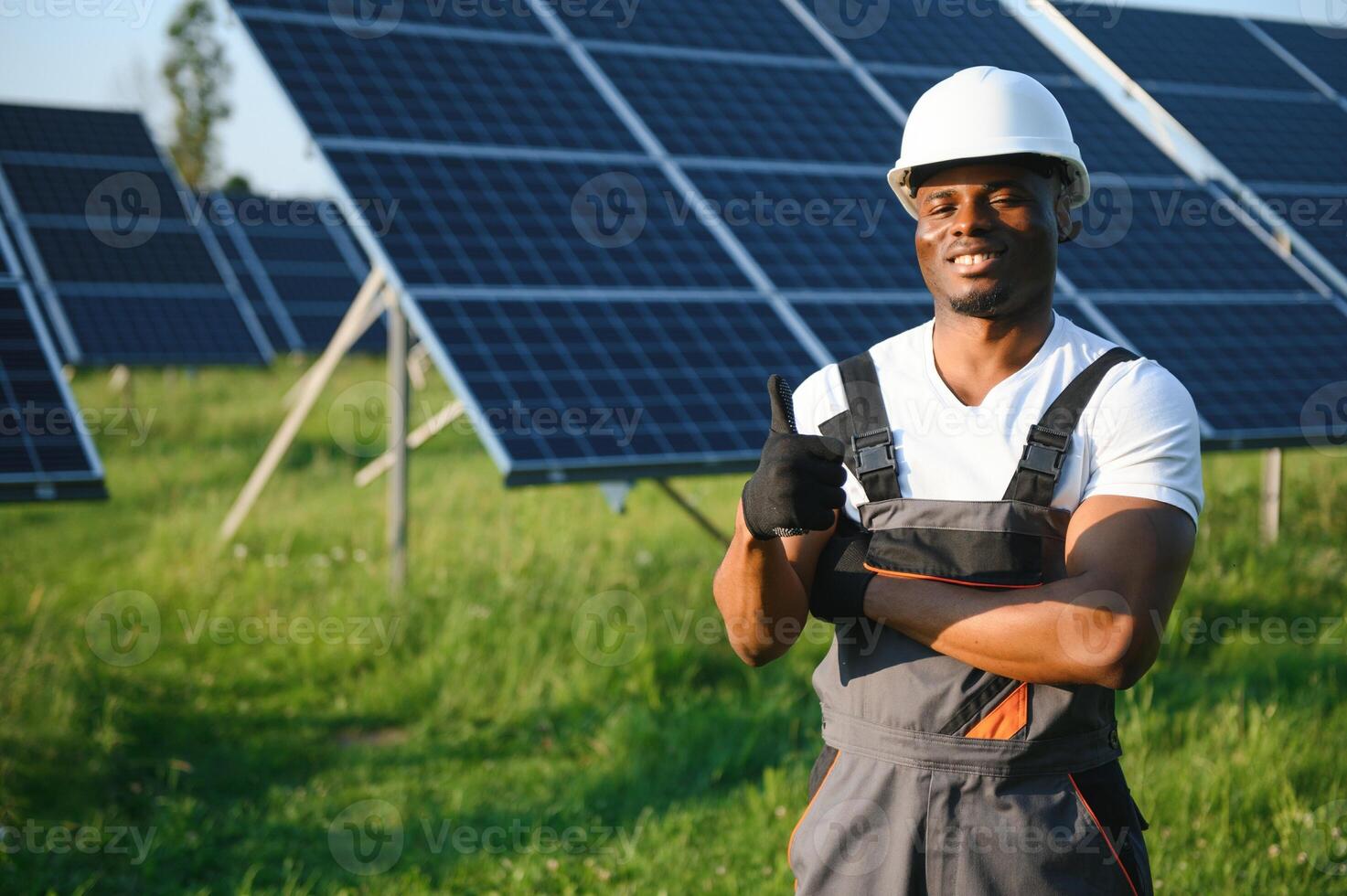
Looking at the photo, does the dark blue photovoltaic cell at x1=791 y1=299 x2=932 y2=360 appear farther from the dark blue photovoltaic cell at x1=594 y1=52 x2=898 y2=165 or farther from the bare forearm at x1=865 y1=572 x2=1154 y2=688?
the bare forearm at x1=865 y1=572 x2=1154 y2=688

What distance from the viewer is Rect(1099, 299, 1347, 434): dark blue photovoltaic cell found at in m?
7.40

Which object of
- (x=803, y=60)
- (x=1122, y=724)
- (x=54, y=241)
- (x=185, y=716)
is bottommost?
Answer: (x=1122, y=724)

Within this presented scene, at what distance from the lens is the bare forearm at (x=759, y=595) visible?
232 centimetres

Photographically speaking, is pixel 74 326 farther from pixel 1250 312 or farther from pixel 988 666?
pixel 988 666

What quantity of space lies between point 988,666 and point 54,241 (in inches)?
592

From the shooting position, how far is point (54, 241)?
587 inches

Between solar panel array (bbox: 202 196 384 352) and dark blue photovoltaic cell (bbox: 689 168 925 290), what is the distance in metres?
9.96

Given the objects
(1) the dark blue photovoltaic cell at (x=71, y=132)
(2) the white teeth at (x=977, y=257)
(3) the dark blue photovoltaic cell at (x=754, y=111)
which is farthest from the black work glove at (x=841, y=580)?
(1) the dark blue photovoltaic cell at (x=71, y=132)

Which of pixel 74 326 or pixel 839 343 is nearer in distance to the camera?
pixel 839 343

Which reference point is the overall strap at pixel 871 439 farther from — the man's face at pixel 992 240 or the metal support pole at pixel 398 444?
the metal support pole at pixel 398 444

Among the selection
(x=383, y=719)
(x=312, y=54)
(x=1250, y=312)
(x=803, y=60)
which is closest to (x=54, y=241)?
(x=312, y=54)

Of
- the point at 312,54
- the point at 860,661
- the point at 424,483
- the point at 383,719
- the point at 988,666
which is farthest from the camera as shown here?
the point at 424,483

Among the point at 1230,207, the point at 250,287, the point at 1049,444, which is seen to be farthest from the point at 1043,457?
the point at 250,287

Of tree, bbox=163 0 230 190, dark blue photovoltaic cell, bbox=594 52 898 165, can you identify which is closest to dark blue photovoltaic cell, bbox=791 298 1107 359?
dark blue photovoltaic cell, bbox=594 52 898 165
